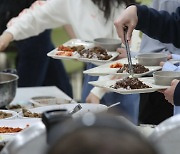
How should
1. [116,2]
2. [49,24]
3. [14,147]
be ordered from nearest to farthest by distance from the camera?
[14,147] → [116,2] → [49,24]

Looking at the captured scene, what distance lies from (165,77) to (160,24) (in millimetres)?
322

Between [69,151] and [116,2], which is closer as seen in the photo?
[69,151]

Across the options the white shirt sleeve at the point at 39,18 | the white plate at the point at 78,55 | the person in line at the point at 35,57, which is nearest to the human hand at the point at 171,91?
the white plate at the point at 78,55

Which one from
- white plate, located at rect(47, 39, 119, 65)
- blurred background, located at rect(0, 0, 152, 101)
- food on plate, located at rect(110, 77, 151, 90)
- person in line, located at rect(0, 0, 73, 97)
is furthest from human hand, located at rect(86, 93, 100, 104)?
blurred background, located at rect(0, 0, 152, 101)

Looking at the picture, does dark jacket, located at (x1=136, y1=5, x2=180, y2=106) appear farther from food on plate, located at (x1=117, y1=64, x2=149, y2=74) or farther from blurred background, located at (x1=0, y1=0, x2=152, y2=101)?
blurred background, located at (x1=0, y1=0, x2=152, y2=101)

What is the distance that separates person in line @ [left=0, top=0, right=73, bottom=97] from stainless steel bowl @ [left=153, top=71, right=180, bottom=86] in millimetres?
1614

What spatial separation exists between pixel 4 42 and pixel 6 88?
1.84 ft

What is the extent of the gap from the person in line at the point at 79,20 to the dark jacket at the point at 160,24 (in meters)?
0.45

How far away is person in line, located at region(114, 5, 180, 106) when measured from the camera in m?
1.49

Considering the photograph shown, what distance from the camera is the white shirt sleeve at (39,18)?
2197 mm

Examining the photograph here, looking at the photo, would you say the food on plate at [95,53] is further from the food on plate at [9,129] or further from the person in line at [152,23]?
the food on plate at [9,129]

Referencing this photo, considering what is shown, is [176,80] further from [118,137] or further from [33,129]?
[118,137]

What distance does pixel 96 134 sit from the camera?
0.45 m

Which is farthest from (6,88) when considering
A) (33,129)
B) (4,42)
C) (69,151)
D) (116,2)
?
(69,151)
